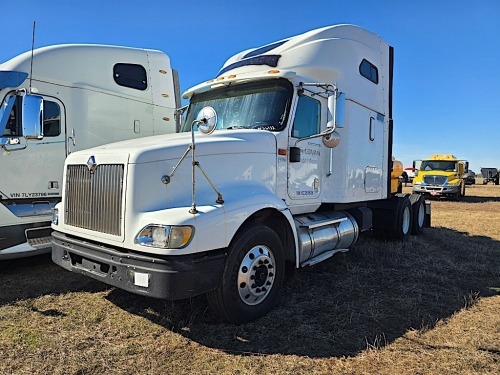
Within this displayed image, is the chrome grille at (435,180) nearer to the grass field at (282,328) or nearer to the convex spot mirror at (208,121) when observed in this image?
the grass field at (282,328)

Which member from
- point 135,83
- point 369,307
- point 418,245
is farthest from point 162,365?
point 418,245

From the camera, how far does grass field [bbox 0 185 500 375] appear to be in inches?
133

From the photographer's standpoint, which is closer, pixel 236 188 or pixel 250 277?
pixel 250 277

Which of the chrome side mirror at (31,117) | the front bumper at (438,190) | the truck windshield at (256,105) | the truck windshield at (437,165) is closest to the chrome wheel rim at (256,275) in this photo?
the truck windshield at (256,105)

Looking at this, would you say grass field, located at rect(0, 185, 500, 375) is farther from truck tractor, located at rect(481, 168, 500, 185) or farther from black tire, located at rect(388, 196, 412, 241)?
truck tractor, located at rect(481, 168, 500, 185)

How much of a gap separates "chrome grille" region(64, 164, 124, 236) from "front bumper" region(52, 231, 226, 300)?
269mm

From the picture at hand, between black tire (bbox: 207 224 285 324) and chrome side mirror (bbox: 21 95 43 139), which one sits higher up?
chrome side mirror (bbox: 21 95 43 139)

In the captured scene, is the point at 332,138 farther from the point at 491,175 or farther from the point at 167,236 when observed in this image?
the point at 491,175

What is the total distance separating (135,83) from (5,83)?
2.22m

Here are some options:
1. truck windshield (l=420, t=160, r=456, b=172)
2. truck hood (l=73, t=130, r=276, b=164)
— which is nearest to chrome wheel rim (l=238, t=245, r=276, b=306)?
truck hood (l=73, t=130, r=276, b=164)

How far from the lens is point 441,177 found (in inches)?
895

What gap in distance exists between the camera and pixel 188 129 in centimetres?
590

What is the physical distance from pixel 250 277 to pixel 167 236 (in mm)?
1117

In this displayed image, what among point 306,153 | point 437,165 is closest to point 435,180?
point 437,165
